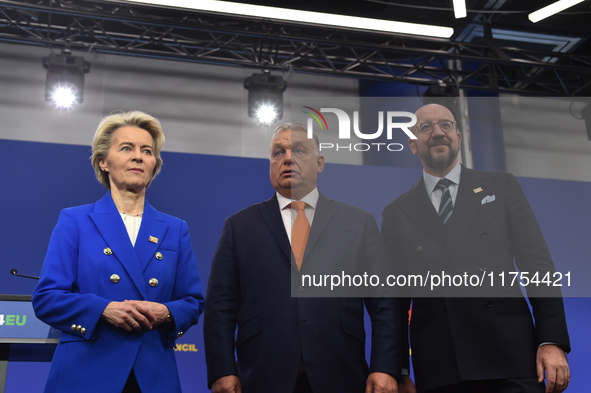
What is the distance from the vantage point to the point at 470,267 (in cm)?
244

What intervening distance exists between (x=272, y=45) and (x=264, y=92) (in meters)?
0.78

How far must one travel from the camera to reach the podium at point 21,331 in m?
2.60

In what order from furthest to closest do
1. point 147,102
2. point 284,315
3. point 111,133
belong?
point 147,102
point 111,133
point 284,315

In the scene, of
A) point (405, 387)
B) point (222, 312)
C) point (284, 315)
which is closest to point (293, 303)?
point (284, 315)

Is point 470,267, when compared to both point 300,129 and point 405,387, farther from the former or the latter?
point 300,129

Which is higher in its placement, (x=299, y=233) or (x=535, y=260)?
(x=299, y=233)

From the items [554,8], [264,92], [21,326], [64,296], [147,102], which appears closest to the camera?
[64,296]

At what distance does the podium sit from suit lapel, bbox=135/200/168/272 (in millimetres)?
611

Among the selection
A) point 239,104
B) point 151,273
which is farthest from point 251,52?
point 151,273

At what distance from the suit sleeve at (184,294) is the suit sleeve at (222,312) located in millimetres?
62

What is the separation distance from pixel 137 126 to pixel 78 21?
3.98m

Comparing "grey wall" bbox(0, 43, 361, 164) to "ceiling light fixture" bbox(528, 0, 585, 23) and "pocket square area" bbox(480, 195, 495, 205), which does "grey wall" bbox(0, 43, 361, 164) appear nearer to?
"ceiling light fixture" bbox(528, 0, 585, 23)

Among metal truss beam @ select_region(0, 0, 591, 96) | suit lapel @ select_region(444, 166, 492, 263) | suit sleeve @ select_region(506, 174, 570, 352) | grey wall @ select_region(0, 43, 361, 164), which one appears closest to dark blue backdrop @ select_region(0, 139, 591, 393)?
metal truss beam @ select_region(0, 0, 591, 96)

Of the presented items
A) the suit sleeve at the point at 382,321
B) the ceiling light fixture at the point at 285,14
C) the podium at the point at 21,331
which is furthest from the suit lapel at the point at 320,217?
the ceiling light fixture at the point at 285,14
